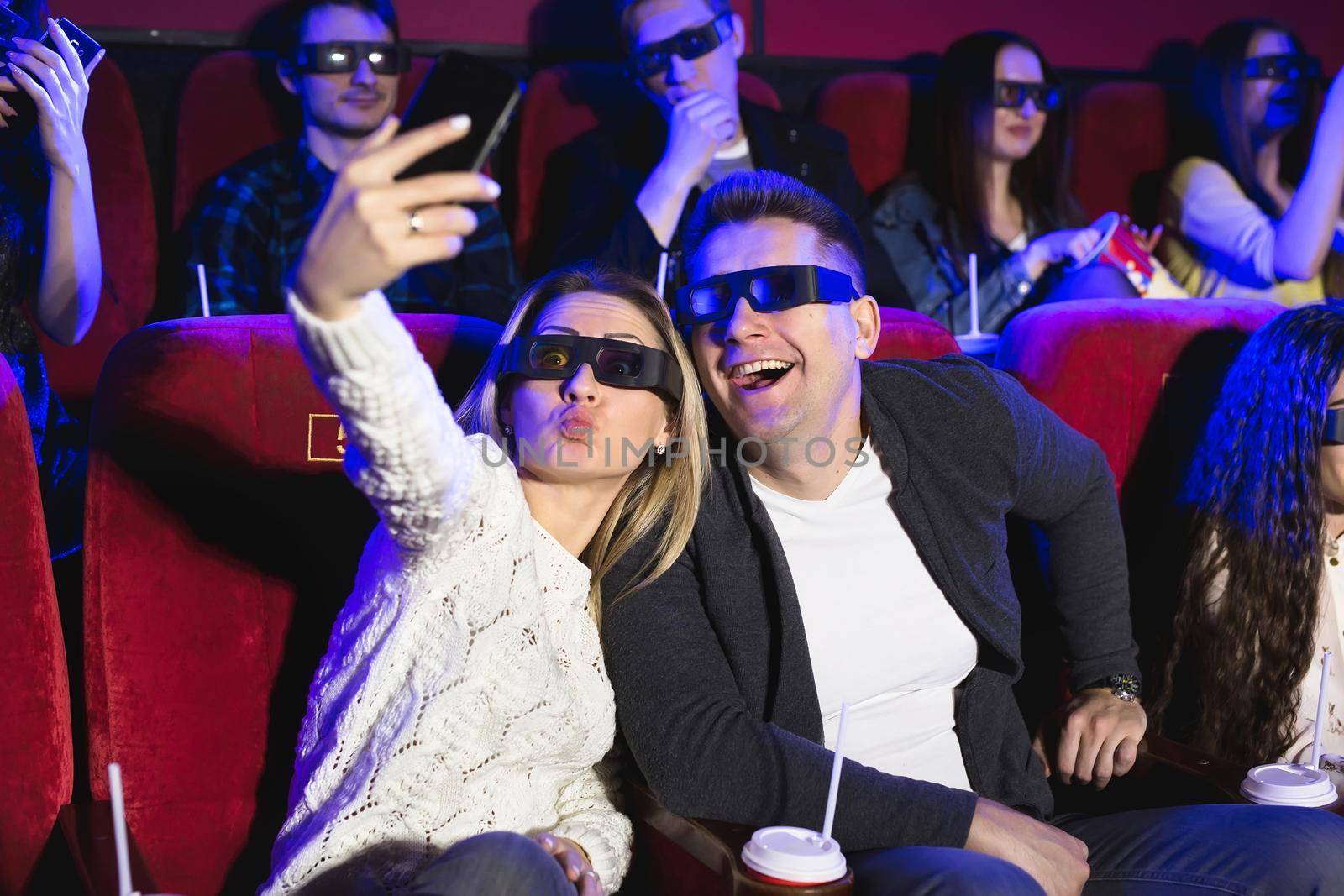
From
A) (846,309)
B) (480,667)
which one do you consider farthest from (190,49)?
(480,667)

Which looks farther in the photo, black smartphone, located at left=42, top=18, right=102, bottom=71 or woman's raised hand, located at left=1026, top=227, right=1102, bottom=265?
woman's raised hand, located at left=1026, top=227, right=1102, bottom=265

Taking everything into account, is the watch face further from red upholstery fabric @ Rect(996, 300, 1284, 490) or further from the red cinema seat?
red upholstery fabric @ Rect(996, 300, 1284, 490)

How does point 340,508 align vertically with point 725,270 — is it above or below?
below

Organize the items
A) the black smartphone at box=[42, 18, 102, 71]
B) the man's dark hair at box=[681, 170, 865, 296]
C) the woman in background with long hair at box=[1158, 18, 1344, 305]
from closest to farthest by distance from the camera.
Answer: the man's dark hair at box=[681, 170, 865, 296] → the black smartphone at box=[42, 18, 102, 71] → the woman in background with long hair at box=[1158, 18, 1344, 305]

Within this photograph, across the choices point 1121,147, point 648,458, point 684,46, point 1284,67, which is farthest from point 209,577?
point 1284,67

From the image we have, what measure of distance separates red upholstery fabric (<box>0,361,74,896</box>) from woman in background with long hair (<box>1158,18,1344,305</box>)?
6.50 ft

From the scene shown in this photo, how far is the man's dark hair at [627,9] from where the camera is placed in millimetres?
2086

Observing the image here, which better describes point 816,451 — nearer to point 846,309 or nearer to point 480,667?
point 846,309

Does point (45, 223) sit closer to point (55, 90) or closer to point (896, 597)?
point (55, 90)

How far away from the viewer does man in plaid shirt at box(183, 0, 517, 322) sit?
1961 millimetres

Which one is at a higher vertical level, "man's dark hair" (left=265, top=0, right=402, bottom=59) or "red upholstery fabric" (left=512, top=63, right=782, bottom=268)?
"man's dark hair" (left=265, top=0, right=402, bottom=59)

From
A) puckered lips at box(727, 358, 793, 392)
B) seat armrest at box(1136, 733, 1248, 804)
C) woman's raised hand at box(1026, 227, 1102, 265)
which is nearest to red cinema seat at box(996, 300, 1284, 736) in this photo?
seat armrest at box(1136, 733, 1248, 804)

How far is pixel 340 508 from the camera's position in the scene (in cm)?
134

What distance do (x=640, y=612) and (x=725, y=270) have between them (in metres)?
0.39
